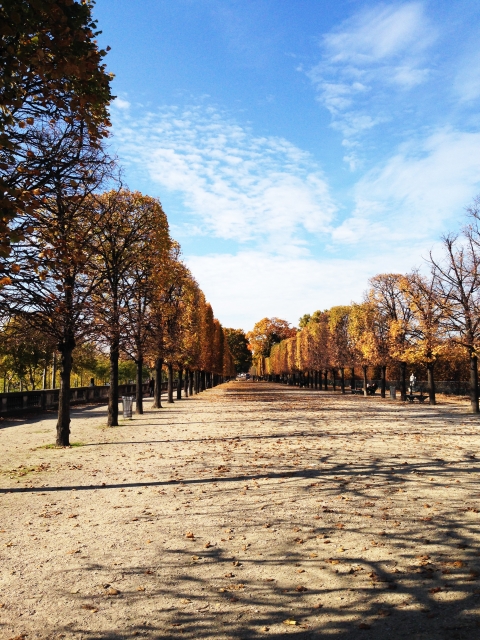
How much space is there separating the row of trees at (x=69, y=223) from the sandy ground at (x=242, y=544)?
10.4 ft

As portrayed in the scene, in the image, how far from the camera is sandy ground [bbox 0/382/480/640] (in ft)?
14.4

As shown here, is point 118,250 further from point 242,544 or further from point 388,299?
point 388,299

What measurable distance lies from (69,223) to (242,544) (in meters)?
6.08

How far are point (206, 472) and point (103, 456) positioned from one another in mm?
3685

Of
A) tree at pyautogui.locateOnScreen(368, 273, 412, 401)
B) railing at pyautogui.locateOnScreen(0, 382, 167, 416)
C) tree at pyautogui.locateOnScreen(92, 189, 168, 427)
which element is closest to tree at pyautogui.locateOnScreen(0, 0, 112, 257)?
tree at pyautogui.locateOnScreen(92, 189, 168, 427)

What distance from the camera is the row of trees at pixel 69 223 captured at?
209 inches

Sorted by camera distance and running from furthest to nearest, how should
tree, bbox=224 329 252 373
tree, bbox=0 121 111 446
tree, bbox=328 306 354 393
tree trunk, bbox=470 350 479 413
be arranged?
tree, bbox=224 329 252 373
tree, bbox=328 306 354 393
tree trunk, bbox=470 350 479 413
tree, bbox=0 121 111 446

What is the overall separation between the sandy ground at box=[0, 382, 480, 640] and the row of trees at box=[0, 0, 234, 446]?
3.18 metres

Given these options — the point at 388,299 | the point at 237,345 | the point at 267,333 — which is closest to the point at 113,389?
the point at 388,299

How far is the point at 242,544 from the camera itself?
6.25m

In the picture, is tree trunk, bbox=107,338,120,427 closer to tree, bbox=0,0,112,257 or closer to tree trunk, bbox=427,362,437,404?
tree, bbox=0,0,112,257

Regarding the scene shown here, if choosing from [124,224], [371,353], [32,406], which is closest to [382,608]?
[124,224]

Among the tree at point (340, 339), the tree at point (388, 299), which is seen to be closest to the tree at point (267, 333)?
the tree at point (340, 339)

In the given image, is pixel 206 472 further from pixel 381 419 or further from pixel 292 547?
pixel 381 419
